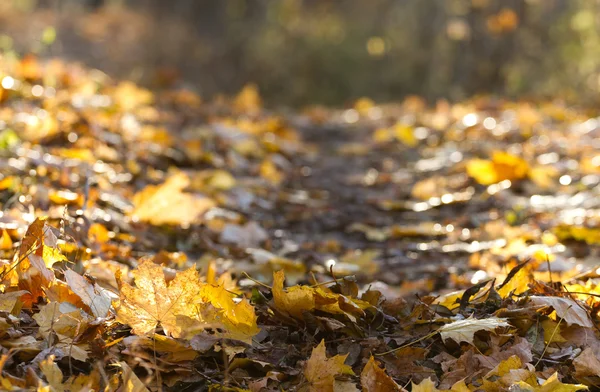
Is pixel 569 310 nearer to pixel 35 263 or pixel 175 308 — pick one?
pixel 175 308

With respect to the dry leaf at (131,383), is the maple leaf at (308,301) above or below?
below

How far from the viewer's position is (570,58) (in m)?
11.2

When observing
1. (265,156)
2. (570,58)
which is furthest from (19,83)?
(570,58)

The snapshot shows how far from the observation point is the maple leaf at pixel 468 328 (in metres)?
1.81

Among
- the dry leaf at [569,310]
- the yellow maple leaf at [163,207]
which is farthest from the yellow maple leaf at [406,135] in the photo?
the dry leaf at [569,310]

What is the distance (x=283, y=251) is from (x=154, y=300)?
176 centimetres

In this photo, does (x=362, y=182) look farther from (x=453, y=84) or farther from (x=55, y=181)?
(x=453, y=84)

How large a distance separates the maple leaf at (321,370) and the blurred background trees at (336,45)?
28.3 ft

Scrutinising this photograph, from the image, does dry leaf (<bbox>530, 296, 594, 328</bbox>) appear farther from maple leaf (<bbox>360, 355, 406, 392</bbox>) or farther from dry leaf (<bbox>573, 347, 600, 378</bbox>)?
maple leaf (<bbox>360, 355, 406, 392</bbox>)

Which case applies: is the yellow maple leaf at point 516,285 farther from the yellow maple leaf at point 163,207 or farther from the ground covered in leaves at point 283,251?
the yellow maple leaf at point 163,207

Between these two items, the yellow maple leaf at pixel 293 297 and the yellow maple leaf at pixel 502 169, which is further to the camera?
the yellow maple leaf at pixel 502 169

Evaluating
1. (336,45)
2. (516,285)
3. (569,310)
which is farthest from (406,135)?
(336,45)

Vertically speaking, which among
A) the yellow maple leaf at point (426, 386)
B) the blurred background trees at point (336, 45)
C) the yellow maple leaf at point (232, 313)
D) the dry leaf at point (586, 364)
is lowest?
the blurred background trees at point (336, 45)

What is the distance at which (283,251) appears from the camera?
3.43 m
